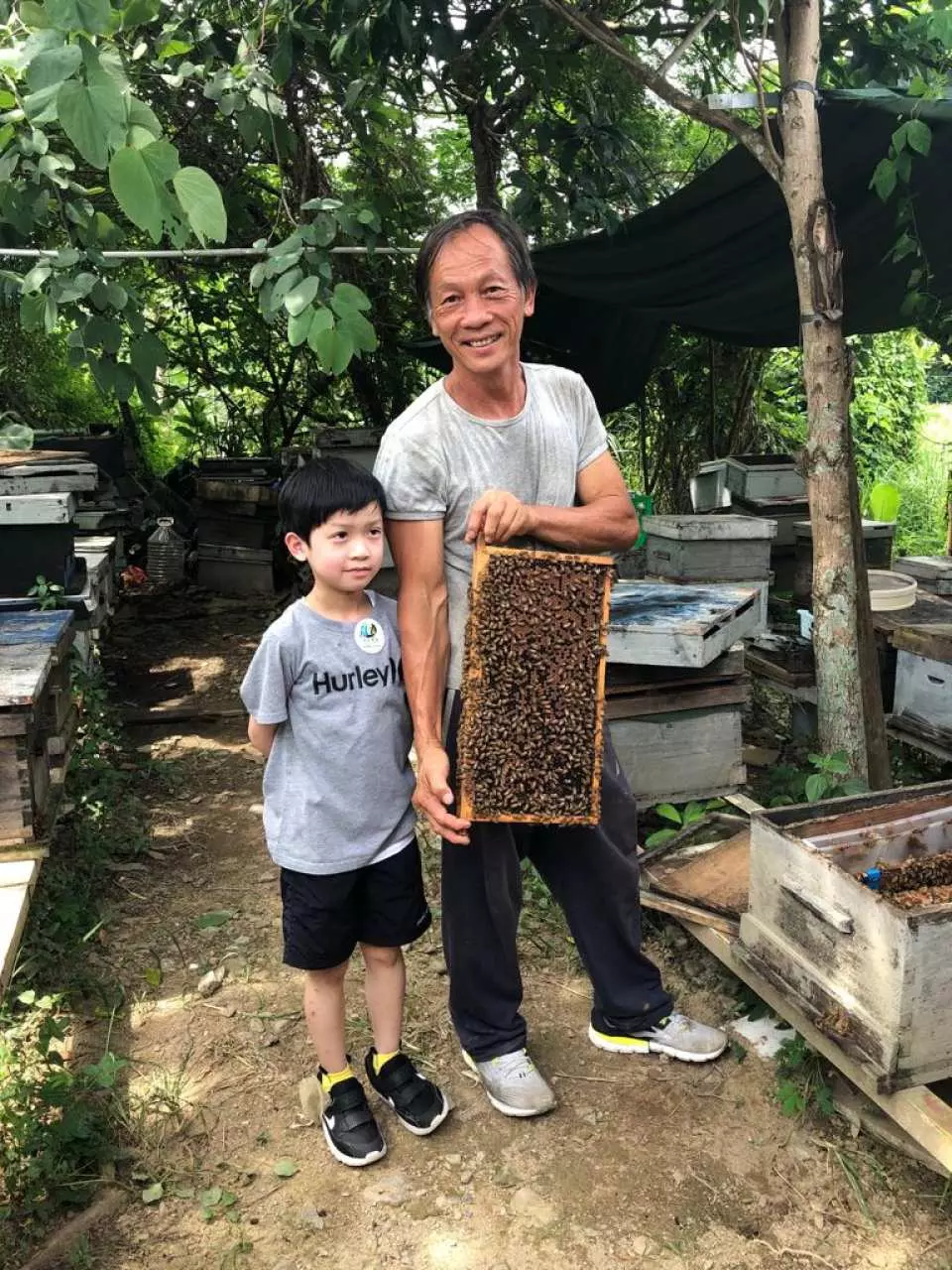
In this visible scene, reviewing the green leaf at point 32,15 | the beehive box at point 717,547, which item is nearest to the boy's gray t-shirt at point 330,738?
the green leaf at point 32,15

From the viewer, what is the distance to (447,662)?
191 cm

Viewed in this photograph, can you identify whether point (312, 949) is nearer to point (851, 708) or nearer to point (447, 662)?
point (447, 662)

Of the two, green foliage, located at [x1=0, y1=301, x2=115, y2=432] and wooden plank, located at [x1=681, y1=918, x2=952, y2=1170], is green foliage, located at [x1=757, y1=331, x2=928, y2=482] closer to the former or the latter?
green foliage, located at [x1=0, y1=301, x2=115, y2=432]

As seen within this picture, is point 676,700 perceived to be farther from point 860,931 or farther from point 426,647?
point 426,647

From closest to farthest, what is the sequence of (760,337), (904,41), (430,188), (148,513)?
(904,41) → (760,337) → (430,188) → (148,513)

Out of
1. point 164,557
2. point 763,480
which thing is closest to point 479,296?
point 763,480

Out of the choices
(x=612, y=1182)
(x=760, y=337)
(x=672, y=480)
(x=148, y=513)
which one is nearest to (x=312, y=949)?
(x=612, y=1182)

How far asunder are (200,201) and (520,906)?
1.55m

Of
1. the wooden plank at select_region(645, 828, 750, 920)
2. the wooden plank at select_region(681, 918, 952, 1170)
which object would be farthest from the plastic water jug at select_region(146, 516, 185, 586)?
the wooden plank at select_region(681, 918, 952, 1170)

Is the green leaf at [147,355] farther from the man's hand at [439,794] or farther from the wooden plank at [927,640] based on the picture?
the wooden plank at [927,640]

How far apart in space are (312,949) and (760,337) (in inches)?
179

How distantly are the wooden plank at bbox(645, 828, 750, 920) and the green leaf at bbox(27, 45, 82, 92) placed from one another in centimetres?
225

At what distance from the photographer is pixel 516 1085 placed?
2.17 m

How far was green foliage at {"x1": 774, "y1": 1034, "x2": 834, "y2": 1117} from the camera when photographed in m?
2.10
